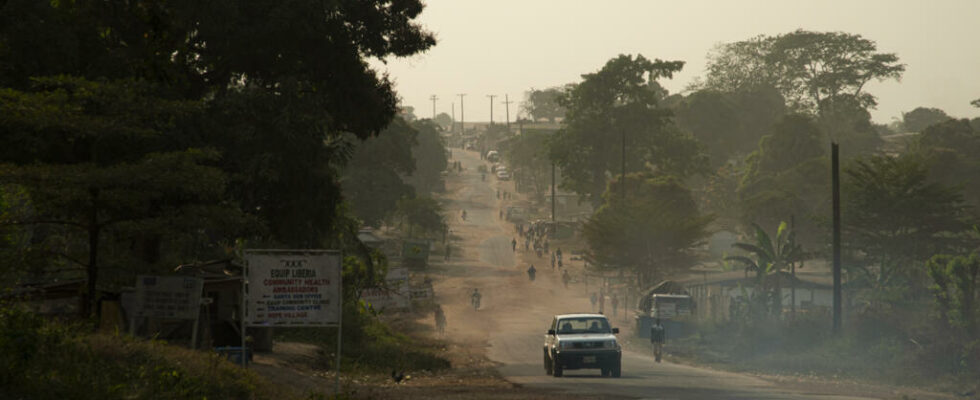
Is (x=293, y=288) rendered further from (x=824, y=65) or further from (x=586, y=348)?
(x=824, y=65)

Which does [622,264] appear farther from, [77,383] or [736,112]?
[736,112]

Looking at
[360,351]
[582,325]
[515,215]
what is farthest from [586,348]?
[515,215]

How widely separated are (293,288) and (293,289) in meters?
0.02

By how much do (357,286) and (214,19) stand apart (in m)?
14.9

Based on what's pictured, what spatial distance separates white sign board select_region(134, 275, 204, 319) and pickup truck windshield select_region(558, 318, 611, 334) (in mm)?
11968

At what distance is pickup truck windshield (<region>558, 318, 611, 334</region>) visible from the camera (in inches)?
1182

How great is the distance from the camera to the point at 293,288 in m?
18.7

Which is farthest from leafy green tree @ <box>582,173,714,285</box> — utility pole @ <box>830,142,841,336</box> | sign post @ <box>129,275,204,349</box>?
sign post @ <box>129,275,204,349</box>

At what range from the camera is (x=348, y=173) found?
80000 millimetres

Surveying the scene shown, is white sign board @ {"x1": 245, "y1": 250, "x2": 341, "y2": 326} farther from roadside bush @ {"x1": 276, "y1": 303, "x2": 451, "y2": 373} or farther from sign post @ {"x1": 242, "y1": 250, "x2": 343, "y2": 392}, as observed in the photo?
roadside bush @ {"x1": 276, "y1": 303, "x2": 451, "y2": 373}

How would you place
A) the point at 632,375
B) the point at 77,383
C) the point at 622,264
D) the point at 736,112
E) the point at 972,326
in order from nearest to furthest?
the point at 77,383 < the point at 632,375 < the point at 972,326 < the point at 622,264 < the point at 736,112

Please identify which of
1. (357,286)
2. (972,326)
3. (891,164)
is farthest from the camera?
(891,164)

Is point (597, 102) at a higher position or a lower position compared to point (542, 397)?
higher

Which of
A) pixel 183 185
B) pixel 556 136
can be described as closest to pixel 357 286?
pixel 183 185
